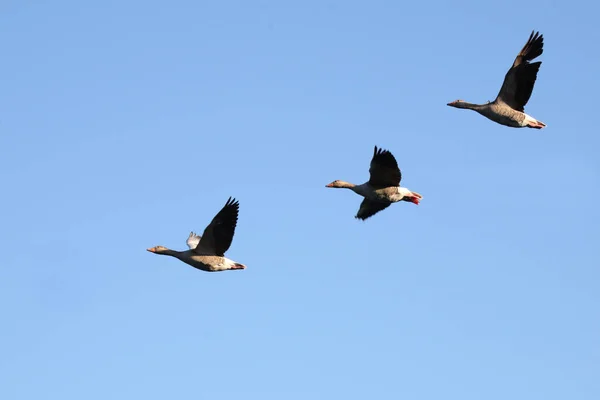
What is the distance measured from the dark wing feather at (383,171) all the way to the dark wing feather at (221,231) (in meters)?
3.86

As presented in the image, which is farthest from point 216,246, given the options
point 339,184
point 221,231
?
point 339,184

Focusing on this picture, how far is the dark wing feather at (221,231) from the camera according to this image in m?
29.7

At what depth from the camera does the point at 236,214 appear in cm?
2980

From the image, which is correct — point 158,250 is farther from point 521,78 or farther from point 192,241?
point 521,78

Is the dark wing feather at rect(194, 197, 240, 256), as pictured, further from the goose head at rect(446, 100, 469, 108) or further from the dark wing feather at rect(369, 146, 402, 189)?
the goose head at rect(446, 100, 469, 108)

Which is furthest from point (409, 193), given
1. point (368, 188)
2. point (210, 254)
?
point (210, 254)

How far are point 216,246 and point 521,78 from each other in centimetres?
1002

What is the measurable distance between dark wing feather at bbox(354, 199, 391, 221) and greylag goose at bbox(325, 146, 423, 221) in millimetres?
A: 448

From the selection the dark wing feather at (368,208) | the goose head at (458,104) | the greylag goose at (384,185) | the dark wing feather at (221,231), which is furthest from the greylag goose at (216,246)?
the goose head at (458,104)

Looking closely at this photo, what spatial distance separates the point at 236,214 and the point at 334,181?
15.1 feet

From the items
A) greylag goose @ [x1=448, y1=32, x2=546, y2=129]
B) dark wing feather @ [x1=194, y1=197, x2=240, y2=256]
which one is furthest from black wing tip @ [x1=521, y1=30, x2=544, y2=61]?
dark wing feather @ [x1=194, y1=197, x2=240, y2=256]

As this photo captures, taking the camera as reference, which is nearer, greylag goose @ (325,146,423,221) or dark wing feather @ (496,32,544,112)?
greylag goose @ (325,146,423,221)

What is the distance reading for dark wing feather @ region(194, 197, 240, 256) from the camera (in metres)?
29.7

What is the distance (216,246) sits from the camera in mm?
30281
